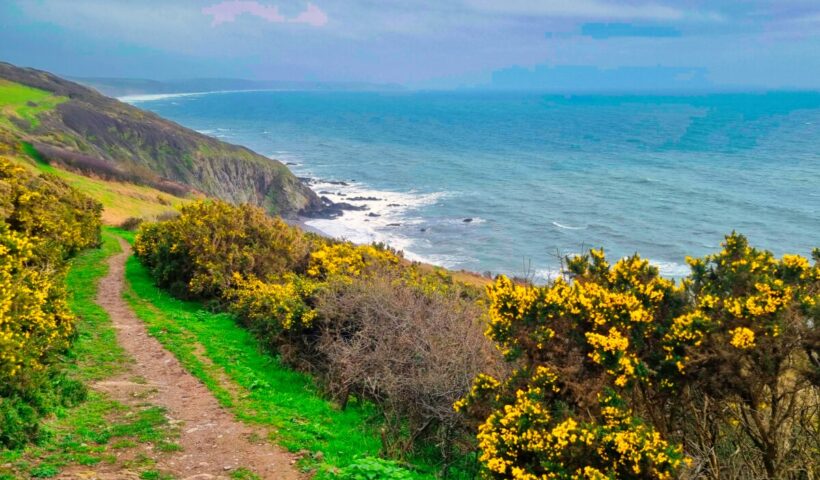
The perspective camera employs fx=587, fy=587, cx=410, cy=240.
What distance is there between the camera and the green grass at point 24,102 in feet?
223

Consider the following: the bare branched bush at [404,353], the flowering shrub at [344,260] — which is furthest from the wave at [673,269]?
the bare branched bush at [404,353]

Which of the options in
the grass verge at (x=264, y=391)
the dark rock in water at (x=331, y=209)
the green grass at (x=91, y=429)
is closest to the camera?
the green grass at (x=91, y=429)

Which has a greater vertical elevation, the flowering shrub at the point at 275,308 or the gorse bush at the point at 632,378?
the gorse bush at the point at 632,378

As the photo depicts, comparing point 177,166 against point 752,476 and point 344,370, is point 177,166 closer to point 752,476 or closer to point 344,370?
point 344,370

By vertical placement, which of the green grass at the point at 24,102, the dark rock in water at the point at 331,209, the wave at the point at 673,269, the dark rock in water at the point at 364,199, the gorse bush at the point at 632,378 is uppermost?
the green grass at the point at 24,102

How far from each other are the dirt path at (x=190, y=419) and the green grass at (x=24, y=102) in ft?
197

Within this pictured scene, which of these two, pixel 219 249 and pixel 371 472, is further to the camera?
pixel 219 249

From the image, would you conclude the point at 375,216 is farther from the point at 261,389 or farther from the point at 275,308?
the point at 261,389

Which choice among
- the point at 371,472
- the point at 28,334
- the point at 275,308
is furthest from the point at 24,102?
the point at 371,472

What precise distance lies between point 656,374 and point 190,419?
8.22 meters

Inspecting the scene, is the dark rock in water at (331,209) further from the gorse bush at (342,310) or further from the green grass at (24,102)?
the gorse bush at (342,310)

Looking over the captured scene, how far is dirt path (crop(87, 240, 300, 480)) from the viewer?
9.31m

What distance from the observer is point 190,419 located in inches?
434

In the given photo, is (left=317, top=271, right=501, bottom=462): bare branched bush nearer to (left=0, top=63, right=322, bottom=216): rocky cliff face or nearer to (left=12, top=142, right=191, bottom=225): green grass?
(left=12, top=142, right=191, bottom=225): green grass
